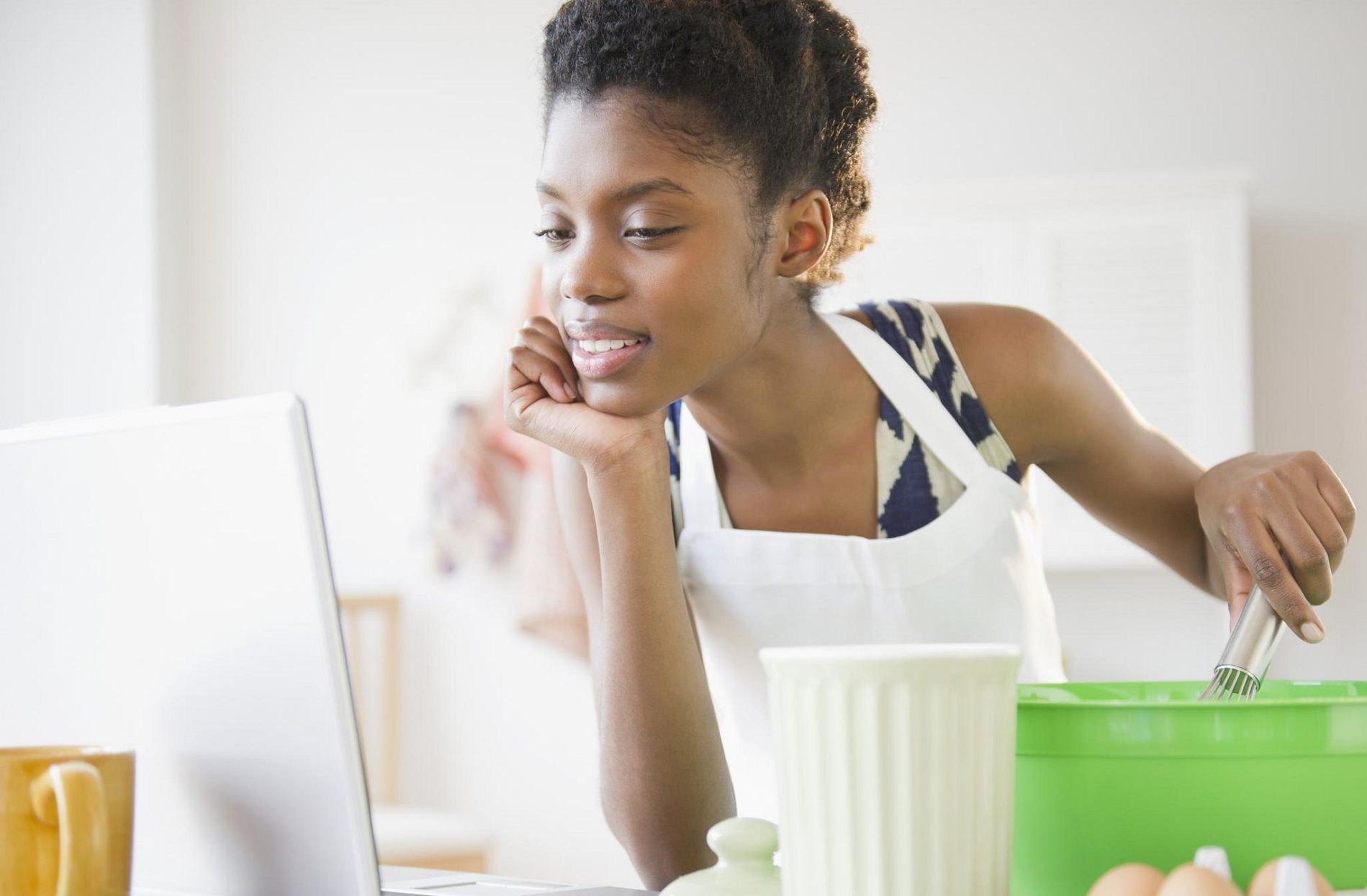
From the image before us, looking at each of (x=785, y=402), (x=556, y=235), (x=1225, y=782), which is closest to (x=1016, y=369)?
(x=785, y=402)

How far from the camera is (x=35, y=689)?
78 cm

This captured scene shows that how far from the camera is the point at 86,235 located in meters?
3.54

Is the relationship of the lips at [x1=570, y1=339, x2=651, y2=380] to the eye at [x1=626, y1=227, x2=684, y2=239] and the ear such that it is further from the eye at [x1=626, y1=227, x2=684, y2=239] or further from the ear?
the ear

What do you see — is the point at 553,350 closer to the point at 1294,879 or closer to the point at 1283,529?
the point at 1283,529

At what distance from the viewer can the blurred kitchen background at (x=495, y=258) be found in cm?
293

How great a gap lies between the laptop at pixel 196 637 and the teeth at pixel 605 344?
36cm

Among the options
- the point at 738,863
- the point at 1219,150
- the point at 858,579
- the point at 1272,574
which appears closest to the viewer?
the point at 738,863

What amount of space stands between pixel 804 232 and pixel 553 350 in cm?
23

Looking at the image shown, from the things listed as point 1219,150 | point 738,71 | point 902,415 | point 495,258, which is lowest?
point 902,415

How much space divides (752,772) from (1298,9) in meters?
2.53

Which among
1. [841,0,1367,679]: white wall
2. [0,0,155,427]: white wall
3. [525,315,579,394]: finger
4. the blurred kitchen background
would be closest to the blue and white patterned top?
[525,315,579,394]: finger

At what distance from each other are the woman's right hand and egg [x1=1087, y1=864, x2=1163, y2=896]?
595 mm

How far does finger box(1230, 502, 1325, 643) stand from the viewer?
0.81 m

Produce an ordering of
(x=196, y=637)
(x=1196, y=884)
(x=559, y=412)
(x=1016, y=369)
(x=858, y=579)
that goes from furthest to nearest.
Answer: (x=1016, y=369) < (x=858, y=579) < (x=559, y=412) < (x=196, y=637) < (x=1196, y=884)
